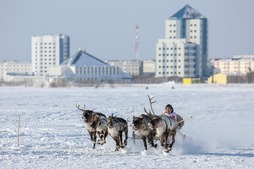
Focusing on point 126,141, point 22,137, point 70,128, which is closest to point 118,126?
point 126,141

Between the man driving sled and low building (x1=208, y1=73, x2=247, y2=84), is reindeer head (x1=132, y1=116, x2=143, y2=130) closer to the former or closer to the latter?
the man driving sled

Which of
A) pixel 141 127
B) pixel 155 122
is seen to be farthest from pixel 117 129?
pixel 155 122

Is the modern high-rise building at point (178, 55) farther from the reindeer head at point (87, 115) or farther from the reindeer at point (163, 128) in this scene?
the reindeer at point (163, 128)

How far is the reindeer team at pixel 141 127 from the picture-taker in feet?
46.9

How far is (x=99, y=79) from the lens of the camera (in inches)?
6644

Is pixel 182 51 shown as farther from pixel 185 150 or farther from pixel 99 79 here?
pixel 185 150

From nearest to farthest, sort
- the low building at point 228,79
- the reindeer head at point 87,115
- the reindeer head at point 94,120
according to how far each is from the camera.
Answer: the reindeer head at point 87,115
the reindeer head at point 94,120
the low building at point 228,79

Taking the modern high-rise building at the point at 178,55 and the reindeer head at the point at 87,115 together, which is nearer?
the reindeer head at the point at 87,115

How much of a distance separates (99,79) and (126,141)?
15371 cm

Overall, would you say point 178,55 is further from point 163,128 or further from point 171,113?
point 163,128

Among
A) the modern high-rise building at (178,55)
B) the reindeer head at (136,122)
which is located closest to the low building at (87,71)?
the modern high-rise building at (178,55)

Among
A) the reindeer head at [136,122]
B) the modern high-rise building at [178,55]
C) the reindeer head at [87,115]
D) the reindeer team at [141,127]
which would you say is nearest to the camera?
the reindeer head at [136,122]

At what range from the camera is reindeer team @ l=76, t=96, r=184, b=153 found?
1429cm

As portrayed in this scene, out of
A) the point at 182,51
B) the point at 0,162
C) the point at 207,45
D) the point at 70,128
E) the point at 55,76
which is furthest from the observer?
the point at 207,45
